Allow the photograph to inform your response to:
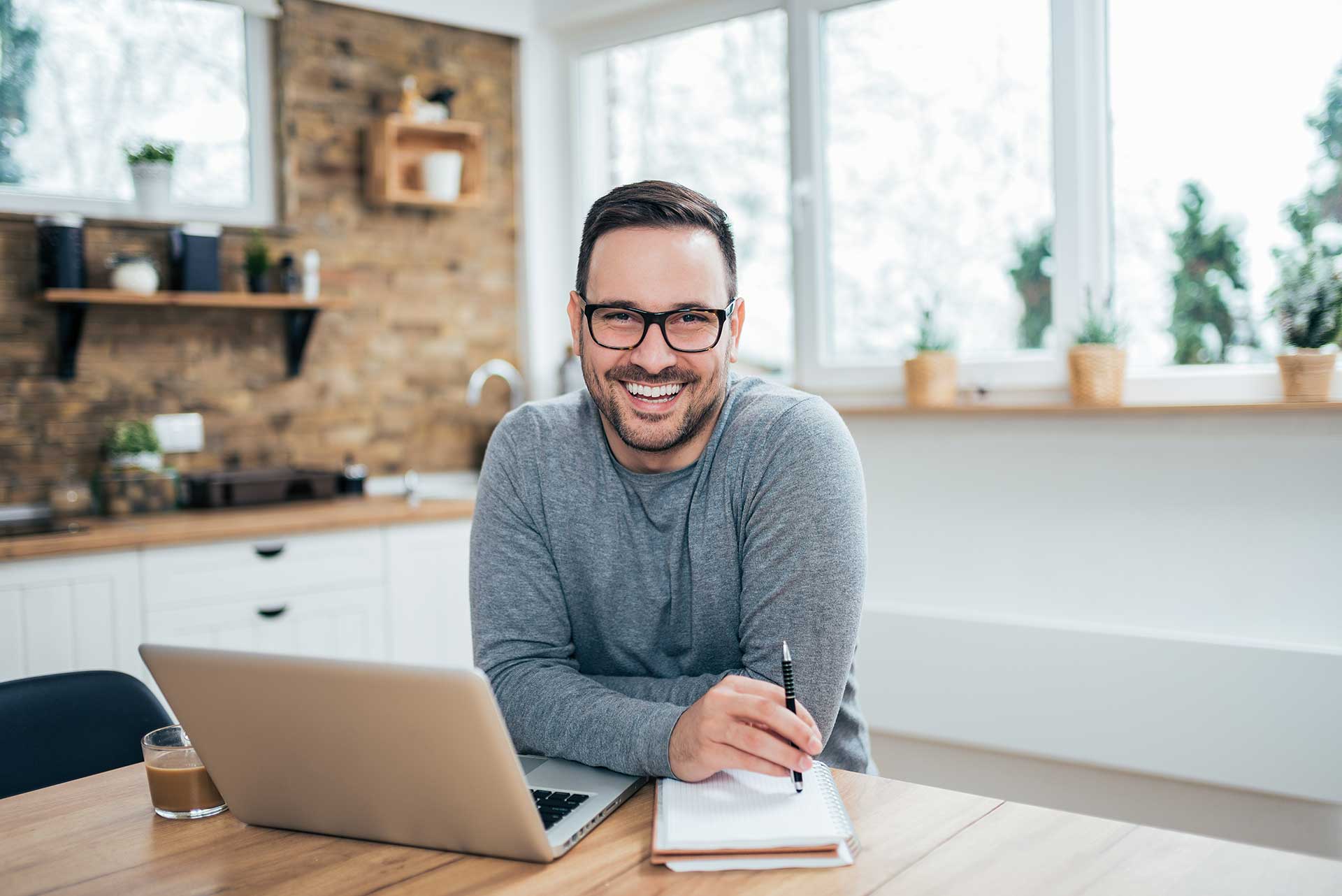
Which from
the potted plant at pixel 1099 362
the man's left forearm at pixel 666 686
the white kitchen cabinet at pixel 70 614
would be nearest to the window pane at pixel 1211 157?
the potted plant at pixel 1099 362

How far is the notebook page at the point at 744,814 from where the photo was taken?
3.35 feet

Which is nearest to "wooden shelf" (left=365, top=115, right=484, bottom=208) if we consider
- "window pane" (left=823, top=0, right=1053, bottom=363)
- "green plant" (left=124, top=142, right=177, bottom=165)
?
"green plant" (left=124, top=142, right=177, bottom=165)

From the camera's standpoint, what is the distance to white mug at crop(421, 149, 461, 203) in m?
3.85

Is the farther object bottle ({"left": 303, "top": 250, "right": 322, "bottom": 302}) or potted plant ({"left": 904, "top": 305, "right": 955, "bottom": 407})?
bottle ({"left": 303, "top": 250, "right": 322, "bottom": 302})

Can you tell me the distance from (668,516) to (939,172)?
6.51 ft

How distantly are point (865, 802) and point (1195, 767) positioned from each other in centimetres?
177

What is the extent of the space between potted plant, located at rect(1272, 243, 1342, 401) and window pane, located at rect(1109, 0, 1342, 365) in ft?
0.48

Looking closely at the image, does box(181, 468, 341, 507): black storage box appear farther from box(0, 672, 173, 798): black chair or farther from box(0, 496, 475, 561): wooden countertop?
box(0, 672, 173, 798): black chair

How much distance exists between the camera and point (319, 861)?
1052mm

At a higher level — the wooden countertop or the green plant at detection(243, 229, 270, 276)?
the green plant at detection(243, 229, 270, 276)

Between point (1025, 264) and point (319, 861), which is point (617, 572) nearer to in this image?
point (319, 861)

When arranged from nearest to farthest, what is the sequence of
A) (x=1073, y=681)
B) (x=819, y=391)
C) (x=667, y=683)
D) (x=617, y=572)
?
(x=667, y=683)
(x=617, y=572)
(x=1073, y=681)
(x=819, y=391)

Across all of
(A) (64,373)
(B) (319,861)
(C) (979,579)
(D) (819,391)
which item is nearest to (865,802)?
(B) (319,861)

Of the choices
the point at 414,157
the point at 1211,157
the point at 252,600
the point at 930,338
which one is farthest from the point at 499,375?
the point at 1211,157
